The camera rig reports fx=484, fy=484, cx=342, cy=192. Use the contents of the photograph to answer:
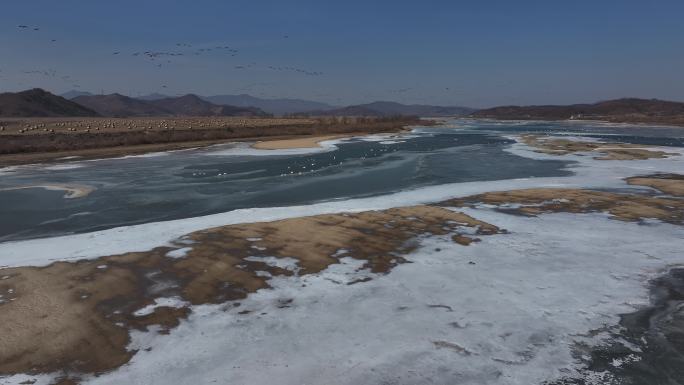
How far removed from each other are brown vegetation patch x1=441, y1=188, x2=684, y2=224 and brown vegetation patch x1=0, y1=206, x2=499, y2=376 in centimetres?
245

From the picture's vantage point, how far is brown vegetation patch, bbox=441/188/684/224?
1206cm

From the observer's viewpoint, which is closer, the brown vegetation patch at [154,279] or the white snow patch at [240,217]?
the brown vegetation patch at [154,279]

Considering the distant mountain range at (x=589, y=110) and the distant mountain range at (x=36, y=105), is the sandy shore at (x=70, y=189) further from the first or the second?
the distant mountain range at (x=589, y=110)

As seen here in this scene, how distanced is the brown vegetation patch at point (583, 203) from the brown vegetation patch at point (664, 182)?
5.53 feet

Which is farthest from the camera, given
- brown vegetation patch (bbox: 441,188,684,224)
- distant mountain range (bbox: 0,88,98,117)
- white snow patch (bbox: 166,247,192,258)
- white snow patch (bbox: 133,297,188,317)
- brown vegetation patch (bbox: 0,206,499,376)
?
distant mountain range (bbox: 0,88,98,117)

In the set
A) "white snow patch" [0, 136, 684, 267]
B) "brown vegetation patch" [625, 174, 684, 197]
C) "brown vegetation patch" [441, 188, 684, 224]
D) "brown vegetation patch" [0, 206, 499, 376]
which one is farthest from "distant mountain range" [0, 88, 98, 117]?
"brown vegetation patch" [625, 174, 684, 197]

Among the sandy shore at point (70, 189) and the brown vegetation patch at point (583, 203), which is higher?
the brown vegetation patch at point (583, 203)

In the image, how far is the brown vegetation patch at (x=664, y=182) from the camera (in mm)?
15242

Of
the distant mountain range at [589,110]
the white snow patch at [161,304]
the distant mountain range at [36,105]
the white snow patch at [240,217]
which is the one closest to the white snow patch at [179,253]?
the white snow patch at [240,217]

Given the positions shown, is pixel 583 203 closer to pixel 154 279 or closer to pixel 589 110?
pixel 154 279

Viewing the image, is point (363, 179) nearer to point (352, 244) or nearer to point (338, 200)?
point (338, 200)

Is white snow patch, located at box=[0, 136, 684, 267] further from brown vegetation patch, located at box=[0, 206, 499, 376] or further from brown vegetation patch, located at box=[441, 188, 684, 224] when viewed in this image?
brown vegetation patch, located at box=[441, 188, 684, 224]

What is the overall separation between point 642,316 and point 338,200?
8895mm

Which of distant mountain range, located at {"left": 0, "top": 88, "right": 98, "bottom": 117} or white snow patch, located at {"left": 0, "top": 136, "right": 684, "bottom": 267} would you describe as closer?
white snow patch, located at {"left": 0, "top": 136, "right": 684, "bottom": 267}
